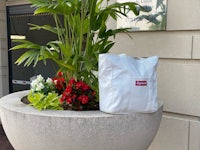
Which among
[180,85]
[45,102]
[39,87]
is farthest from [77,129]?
[180,85]

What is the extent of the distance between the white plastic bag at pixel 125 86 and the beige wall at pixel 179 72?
83 centimetres

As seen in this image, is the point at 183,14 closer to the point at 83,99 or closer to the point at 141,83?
the point at 141,83

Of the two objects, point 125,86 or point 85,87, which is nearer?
point 125,86

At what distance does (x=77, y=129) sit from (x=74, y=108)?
11.8 inches

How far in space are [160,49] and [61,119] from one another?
4.75 feet

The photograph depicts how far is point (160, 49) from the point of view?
9.39 ft

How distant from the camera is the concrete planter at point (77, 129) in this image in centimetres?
187

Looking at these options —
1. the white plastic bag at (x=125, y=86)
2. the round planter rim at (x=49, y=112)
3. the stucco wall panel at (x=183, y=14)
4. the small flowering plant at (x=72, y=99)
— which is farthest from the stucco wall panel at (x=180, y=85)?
the small flowering plant at (x=72, y=99)

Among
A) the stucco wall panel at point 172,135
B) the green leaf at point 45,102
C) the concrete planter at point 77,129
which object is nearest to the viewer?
the concrete planter at point 77,129

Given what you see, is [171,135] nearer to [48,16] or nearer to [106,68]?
[106,68]

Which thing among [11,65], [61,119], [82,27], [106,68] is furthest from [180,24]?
[11,65]

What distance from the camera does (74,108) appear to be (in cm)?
213

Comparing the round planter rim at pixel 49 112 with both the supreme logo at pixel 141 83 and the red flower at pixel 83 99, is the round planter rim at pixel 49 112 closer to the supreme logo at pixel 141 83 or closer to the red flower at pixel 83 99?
the red flower at pixel 83 99

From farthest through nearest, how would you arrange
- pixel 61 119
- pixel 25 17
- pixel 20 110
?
pixel 25 17 → pixel 20 110 → pixel 61 119
